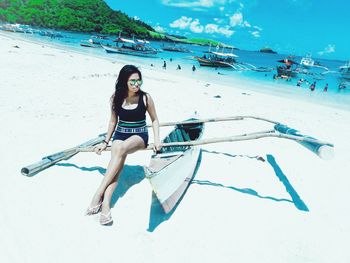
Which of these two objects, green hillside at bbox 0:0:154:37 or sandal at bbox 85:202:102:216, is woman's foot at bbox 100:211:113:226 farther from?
green hillside at bbox 0:0:154:37

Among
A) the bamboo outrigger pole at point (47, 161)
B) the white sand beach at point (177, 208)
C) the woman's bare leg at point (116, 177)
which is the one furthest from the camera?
the bamboo outrigger pole at point (47, 161)

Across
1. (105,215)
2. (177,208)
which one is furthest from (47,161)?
(177,208)

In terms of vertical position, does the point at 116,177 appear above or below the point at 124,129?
below

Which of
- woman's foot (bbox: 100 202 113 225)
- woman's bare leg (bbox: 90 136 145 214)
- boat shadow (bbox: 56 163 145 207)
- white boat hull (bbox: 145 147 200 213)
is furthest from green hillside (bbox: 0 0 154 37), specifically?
woman's foot (bbox: 100 202 113 225)

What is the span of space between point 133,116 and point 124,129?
236mm

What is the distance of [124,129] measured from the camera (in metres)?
4.10

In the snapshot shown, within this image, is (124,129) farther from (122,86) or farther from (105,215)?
(105,215)

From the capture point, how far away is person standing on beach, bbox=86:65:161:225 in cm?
378

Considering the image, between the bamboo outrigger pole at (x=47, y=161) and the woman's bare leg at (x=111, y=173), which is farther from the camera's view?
the bamboo outrigger pole at (x=47, y=161)

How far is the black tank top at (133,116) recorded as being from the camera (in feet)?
13.5

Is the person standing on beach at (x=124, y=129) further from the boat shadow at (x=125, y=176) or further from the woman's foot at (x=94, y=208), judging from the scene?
the boat shadow at (x=125, y=176)

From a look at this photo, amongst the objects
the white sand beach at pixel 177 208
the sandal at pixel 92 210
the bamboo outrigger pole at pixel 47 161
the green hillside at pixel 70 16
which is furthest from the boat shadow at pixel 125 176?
the green hillside at pixel 70 16

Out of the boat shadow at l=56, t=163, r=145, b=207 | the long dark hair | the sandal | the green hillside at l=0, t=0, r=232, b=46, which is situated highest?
the green hillside at l=0, t=0, r=232, b=46

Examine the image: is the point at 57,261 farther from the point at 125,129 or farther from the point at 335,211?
the point at 335,211
